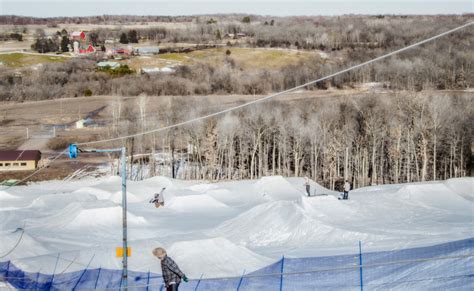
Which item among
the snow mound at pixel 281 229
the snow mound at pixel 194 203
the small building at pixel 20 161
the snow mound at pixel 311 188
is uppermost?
the snow mound at pixel 281 229

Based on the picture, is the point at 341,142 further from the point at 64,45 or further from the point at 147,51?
the point at 64,45

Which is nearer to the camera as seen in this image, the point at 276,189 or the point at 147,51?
the point at 276,189

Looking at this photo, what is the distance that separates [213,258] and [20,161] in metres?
44.5

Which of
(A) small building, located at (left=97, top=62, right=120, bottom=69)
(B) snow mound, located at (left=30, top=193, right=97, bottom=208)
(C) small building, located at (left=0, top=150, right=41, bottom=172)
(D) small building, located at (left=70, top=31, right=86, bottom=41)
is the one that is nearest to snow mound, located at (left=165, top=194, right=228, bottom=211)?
(B) snow mound, located at (left=30, top=193, right=97, bottom=208)

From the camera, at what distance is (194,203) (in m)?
34.0

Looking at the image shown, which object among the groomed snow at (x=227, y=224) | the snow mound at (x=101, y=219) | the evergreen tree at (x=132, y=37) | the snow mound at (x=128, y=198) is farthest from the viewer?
the evergreen tree at (x=132, y=37)

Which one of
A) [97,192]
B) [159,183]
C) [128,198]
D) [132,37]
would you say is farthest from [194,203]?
[132,37]

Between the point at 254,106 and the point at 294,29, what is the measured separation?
9471cm

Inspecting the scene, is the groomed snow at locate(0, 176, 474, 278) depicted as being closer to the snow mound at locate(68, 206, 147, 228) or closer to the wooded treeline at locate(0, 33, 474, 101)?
the snow mound at locate(68, 206, 147, 228)

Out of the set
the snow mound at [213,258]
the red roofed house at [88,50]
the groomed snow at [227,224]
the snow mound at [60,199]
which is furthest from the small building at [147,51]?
the snow mound at [213,258]

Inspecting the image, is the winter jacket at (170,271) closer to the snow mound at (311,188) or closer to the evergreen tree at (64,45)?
the snow mound at (311,188)

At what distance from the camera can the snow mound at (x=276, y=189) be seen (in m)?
37.3

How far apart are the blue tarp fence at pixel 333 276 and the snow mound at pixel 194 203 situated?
15093 millimetres

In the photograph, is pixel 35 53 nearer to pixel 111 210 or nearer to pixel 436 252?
pixel 111 210
